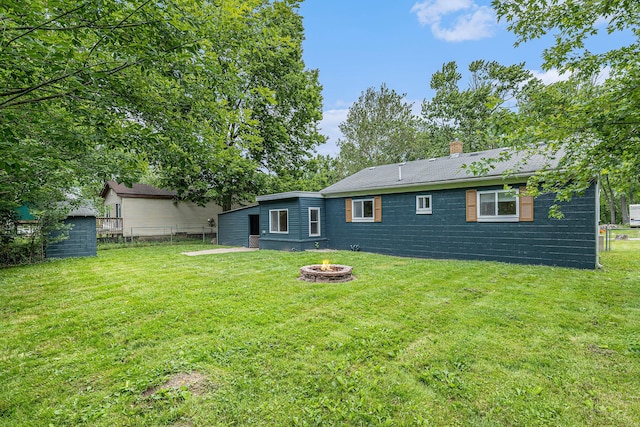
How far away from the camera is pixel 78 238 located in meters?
11.3

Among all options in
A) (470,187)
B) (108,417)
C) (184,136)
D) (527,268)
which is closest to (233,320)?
(108,417)

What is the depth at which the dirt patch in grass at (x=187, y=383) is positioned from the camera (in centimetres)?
257

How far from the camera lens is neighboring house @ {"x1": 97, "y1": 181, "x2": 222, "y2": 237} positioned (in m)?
17.9

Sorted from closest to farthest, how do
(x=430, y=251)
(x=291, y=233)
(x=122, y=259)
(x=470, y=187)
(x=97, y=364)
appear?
(x=97, y=364) < (x=470, y=187) < (x=430, y=251) < (x=122, y=259) < (x=291, y=233)

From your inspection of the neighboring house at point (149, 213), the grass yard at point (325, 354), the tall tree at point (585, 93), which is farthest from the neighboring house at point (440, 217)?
the neighboring house at point (149, 213)

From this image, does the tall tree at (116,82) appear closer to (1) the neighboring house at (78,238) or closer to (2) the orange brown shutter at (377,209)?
(2) the orange brown shutter at (377,209)

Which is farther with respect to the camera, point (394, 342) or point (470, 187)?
point (470, 187)

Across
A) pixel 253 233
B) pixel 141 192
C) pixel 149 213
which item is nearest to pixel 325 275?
pixel 253 233

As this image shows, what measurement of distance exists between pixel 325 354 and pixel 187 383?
1314 millimetres

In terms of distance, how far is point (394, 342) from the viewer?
3.44m

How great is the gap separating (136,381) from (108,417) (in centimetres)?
47

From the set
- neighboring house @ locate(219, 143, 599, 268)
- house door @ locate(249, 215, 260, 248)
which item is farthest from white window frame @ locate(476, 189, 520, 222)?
house door @ locate(249, 215, 260, 248)

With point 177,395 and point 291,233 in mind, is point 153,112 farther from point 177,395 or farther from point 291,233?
point 291,233

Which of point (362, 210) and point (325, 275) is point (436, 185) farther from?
point (325, 275)
